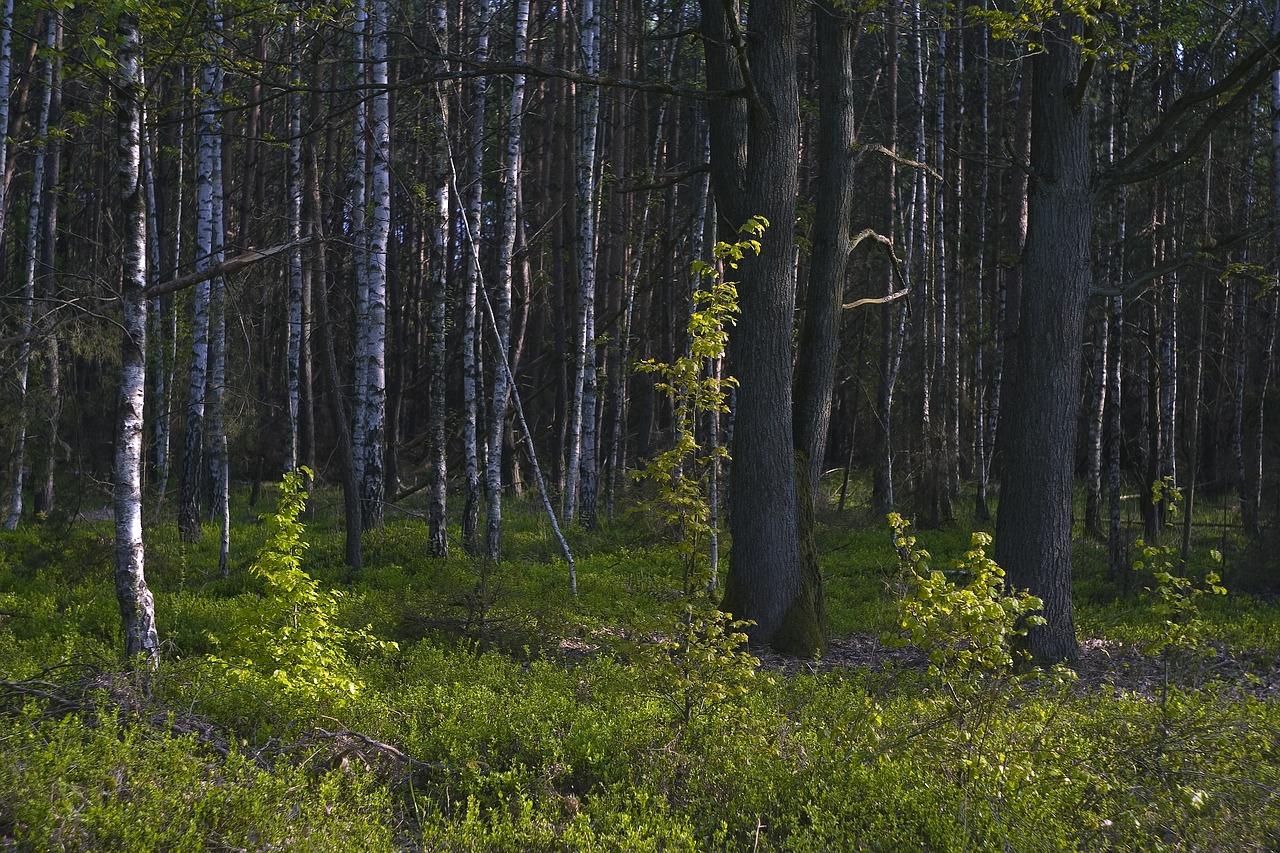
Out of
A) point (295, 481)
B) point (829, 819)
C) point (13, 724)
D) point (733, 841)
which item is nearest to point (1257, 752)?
point (829, 819)

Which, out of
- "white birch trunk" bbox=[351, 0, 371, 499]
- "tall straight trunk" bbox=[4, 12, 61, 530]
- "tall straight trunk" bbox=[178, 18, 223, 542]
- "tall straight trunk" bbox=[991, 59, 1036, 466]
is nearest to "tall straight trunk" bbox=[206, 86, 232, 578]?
"tall straight trunk" bbox=[178, 18, 223, 542]

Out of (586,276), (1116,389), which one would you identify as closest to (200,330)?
(586,276)

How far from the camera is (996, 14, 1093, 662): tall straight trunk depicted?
29.7ft

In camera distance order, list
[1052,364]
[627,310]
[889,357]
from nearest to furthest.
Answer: [1052,364], [889,357], [627,310]

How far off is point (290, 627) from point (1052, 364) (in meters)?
6.98

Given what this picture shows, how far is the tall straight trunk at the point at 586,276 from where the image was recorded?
14789mm

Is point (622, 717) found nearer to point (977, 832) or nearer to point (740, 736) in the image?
point (740, 736)

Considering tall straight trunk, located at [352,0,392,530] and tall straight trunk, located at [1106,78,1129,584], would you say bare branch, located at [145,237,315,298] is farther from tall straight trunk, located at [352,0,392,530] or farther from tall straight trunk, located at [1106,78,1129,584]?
tall straight trunk, located at [1106,78,1129,584]

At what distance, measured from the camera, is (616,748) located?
5.61 m

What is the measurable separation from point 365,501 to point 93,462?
1396 centimetres

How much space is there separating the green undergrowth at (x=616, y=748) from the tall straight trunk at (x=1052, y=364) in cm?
119

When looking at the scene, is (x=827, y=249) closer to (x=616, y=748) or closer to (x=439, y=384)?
(x=616, y=748)

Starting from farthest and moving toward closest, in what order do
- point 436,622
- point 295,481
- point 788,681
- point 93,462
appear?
point 93,462, point 436,622, point 788,681, point 295,481

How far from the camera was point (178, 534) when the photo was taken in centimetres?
1392
